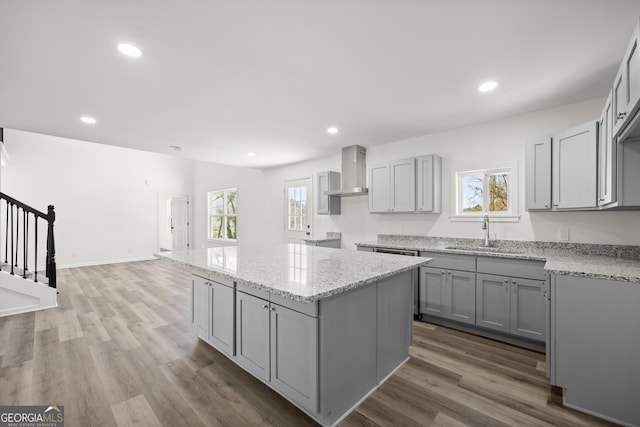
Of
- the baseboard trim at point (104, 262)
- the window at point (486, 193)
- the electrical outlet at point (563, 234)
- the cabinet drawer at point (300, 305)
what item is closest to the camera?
the cabinet drawer at point (300, 305)

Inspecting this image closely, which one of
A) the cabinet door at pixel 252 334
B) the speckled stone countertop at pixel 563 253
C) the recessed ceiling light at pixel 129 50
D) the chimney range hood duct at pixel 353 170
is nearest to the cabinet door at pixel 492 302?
the speckled stone countertop at pixel 563 253

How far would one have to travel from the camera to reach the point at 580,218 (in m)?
2.87

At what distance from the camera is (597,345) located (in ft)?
5.93

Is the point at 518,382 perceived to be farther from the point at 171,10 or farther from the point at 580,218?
the point at 171,10

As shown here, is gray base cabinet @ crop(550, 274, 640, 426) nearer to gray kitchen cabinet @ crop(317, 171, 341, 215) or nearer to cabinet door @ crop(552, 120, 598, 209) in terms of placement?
cabinet door @ crop(552, 120, 598, 209)

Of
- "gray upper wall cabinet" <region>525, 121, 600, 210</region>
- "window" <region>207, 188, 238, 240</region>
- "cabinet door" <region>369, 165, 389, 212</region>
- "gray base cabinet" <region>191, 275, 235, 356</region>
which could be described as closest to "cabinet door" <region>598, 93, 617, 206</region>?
"gray upper wall cabinet" <region>525, 121, 600, 210</region>

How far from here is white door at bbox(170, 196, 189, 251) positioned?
29.6 feet

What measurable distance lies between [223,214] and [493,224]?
22.4ft

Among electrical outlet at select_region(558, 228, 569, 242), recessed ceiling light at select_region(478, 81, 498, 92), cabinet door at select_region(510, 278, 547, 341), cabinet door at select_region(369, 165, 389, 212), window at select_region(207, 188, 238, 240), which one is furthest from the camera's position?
window at select_region(207, 188, 238, 240)

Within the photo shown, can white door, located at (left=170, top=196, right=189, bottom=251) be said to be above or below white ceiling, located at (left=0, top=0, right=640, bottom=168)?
below
